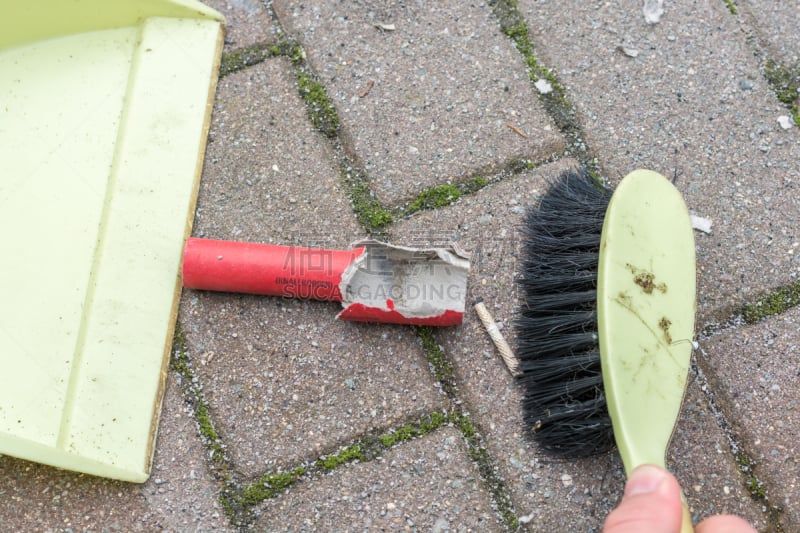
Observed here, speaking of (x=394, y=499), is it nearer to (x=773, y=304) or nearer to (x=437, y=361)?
(x=437, y=361)

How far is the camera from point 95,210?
4.84 ft

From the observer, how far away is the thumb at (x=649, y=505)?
3.56 feet

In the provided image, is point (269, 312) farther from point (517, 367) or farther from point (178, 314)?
point (517, 367)

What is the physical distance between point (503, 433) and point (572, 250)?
0.39m

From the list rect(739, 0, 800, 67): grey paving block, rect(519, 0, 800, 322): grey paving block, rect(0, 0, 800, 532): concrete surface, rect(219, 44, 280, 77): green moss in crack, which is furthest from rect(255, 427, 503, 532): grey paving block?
rect(739, 0, 800, 67): grey paving block

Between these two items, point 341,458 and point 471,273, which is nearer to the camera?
point 341,458

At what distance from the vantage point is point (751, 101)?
1621 mm

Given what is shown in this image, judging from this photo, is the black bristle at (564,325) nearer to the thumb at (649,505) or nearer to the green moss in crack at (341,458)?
the thumb at (649,505)

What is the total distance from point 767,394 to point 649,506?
0.49m

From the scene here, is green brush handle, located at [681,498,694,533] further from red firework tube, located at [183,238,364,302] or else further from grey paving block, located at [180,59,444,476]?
red firework tube, located at [183,238,364,302]

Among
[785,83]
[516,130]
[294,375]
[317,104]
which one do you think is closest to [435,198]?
[516,130]

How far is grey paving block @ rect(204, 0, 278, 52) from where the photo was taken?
1.65 metres

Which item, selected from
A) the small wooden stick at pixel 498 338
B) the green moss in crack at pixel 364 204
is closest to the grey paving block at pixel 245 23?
the green moss in crack at pixel 364 204

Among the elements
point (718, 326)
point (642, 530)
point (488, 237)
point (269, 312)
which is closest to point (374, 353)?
point (269, 312)
